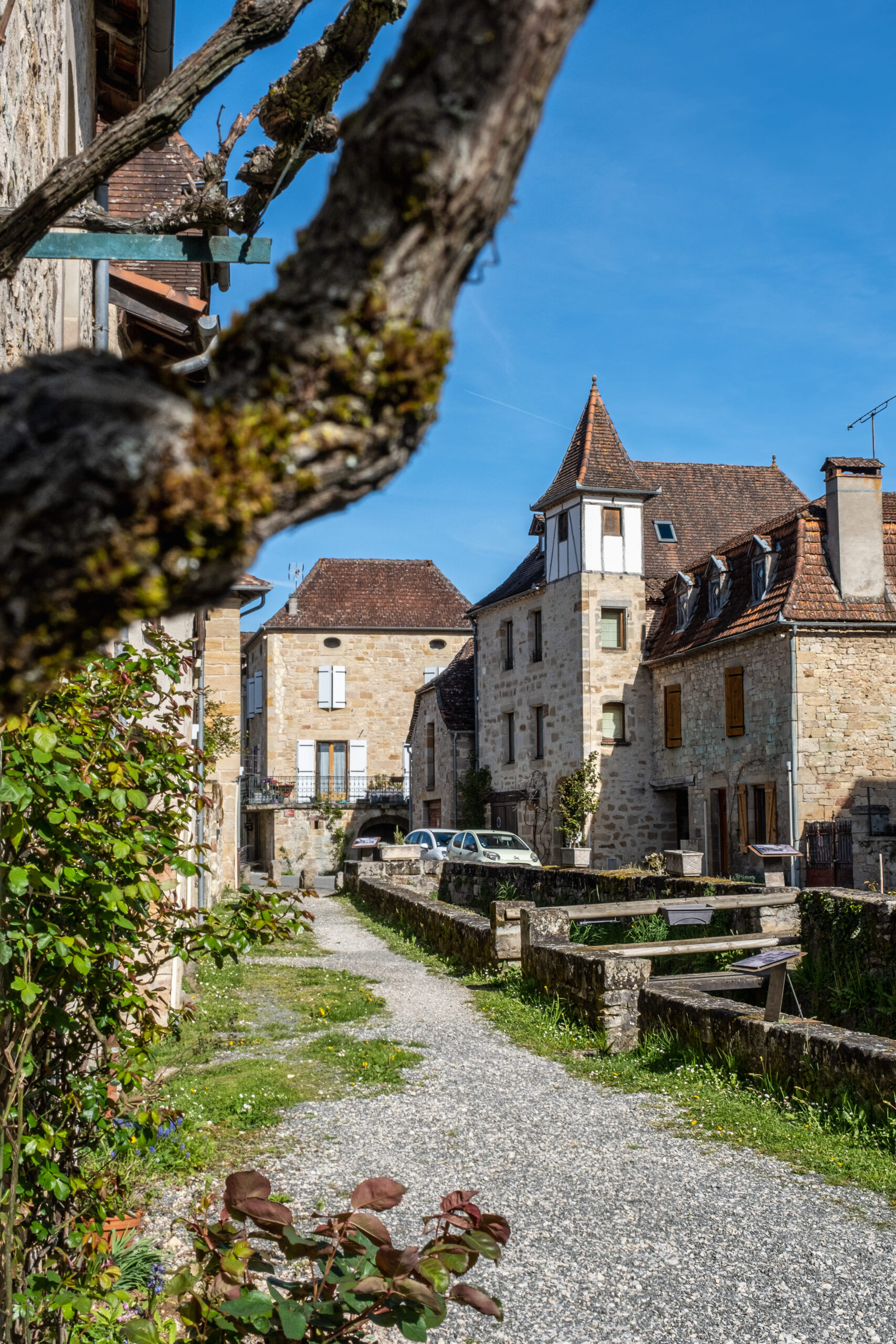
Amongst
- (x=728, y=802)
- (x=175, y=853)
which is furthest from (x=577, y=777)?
(x=175, y=853)

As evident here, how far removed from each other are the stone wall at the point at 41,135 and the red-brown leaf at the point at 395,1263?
2.23 meters

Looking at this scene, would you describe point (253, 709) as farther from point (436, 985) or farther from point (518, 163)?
point (518, 163)

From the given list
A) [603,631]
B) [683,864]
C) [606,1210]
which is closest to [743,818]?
[603,631]

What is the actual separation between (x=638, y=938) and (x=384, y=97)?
498 inches

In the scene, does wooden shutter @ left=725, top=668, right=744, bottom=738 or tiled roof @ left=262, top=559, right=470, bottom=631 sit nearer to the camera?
wooden shutter @ left=725, top=668, right=744, bottom=738

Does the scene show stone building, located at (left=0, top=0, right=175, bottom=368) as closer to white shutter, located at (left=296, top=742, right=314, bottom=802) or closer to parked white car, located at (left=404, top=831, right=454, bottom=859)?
parked white car, located at (left=404, top=831, right=454, bottom=859)

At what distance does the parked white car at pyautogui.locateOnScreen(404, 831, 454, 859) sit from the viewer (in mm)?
24203

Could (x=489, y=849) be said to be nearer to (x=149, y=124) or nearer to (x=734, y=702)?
(x=734, y=702)

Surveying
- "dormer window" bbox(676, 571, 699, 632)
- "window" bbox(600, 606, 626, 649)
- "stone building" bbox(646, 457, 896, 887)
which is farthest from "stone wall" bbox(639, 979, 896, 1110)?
"window" bbox(600, 606, 626, 649)

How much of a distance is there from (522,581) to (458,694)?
4.55 m

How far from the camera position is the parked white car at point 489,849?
22359 mm

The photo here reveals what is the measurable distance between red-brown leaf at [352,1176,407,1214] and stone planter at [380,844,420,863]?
21619 mm

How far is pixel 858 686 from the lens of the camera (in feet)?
65.2

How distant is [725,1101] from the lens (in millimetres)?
6648
